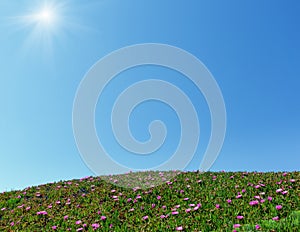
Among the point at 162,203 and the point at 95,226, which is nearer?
the point at 95,226

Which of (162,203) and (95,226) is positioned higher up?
(162,203)

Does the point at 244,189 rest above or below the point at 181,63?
below

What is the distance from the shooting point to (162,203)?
9.62 m

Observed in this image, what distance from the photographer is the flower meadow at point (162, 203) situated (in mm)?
7508

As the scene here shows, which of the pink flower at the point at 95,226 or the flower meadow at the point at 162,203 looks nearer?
the flower meadow at the point at 162,203

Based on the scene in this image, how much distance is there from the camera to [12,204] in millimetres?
11773

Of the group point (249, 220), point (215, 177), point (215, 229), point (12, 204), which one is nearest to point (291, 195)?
point (249, 220)

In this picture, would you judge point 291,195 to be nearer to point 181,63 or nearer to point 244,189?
point 244,189

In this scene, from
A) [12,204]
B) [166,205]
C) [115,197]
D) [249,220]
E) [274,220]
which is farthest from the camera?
[12,204]

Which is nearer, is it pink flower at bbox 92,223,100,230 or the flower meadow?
the flower meadow

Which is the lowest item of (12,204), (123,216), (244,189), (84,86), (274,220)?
(274,220)

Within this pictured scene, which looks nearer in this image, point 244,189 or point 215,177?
point 244,189

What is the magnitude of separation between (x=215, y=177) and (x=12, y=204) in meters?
6.79

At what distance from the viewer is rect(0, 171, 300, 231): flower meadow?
296 inches
